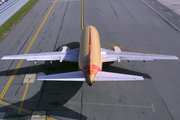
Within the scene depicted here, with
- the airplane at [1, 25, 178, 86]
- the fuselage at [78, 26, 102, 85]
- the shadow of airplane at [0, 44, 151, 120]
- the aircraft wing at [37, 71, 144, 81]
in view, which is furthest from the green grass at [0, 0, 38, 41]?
the aircraft wing at [37, 71, 144, 81]

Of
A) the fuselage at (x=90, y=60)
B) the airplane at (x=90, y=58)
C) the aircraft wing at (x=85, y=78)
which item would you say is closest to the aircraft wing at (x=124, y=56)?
the airplane at (x=90, y=58)

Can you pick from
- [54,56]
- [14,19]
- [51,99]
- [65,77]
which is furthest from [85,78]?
[14,19]

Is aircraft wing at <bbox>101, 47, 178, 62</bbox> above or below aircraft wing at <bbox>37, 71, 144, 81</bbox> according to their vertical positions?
below

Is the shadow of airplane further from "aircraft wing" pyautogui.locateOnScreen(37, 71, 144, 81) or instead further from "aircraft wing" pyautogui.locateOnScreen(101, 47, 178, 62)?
"aircraft wing" pyautogui.locateOnScreen(37, 71, 144, 81)

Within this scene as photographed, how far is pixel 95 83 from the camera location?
770 inches

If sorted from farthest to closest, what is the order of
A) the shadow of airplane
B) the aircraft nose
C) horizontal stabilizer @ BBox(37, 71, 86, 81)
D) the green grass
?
the green grass → the shadow of airplane → the aircraft nose → horizontal stabilizer @ BBox(37, 71, 86, 81)

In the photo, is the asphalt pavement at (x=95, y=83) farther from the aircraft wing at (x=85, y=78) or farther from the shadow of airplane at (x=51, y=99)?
the aircraft wing at (x=85, y=78)

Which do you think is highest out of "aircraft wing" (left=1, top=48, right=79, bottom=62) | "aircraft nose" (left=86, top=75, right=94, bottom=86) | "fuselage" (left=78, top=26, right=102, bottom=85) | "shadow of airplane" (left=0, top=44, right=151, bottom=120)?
"fuselage" (left=78, top=26, right=102, bottom=85)

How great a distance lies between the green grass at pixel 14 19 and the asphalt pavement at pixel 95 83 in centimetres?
136

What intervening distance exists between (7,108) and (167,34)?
35232 mm

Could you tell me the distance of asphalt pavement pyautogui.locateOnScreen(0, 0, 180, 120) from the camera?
16.1 metres

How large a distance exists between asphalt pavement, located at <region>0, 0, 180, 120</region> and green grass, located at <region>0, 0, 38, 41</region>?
1362 mm

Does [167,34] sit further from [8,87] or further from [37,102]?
[8,87]

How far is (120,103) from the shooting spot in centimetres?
1689
